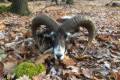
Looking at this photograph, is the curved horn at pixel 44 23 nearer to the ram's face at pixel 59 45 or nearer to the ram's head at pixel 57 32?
the ram's head at pixel 57 32

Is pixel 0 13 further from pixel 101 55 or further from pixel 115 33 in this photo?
pixel 101 55

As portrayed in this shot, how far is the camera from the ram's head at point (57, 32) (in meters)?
7.94

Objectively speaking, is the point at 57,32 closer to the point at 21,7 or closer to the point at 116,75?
the point at 116,75

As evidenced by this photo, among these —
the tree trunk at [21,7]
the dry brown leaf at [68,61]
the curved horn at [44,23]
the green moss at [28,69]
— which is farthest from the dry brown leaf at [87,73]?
the tree trunk at [21,7]

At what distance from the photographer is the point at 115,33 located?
418 inches

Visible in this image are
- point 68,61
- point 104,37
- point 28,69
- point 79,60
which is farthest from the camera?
point 104,37

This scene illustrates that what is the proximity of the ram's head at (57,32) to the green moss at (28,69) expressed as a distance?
73 cm

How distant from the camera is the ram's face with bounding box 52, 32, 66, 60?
7.57 metres

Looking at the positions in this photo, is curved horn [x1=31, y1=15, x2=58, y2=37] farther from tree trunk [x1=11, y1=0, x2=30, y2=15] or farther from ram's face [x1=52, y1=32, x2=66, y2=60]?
tree trunk [x1=11, y1=0, x2=30, y2=15]

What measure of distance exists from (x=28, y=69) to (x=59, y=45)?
1330mm

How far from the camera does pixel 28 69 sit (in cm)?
676

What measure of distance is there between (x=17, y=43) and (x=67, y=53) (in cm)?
130

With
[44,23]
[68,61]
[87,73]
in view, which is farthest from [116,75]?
[44,23]

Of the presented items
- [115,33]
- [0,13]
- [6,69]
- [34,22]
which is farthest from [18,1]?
[6,69]
